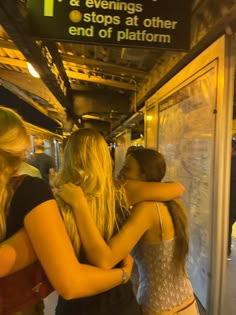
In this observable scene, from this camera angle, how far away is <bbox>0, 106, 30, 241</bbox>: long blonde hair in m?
0.95

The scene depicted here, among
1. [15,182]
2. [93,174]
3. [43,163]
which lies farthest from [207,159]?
[43,163]

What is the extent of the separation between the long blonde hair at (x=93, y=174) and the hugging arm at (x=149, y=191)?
0.15 metres

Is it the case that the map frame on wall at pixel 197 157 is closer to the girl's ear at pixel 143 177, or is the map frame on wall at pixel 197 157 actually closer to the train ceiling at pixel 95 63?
the train ceiling at pixel 95 63

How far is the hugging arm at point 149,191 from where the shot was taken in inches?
56.9

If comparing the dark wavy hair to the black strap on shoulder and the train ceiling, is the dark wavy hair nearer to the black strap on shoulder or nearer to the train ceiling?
the black strap on shoulder

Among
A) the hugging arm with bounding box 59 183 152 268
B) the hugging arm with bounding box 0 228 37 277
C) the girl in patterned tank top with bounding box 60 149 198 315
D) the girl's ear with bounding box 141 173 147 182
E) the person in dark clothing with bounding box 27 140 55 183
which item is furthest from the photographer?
the person in dark clothing with bounding box 27 140 55 183

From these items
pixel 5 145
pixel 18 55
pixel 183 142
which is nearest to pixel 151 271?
pixel 5 145

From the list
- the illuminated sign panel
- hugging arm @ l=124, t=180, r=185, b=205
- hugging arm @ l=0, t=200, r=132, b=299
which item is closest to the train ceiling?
the illuminated sign panel

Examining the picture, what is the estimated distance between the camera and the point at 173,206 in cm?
150

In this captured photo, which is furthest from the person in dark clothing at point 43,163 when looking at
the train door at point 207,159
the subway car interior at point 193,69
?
the train door at point 207,159

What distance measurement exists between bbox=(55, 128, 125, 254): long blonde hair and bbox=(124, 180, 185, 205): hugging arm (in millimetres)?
150

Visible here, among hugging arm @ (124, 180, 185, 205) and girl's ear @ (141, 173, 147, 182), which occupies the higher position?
girl's ear @ (141, 173, 147, 182)

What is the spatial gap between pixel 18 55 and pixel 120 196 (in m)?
3.87

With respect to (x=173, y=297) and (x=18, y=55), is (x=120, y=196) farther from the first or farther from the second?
(x=18, y=55)
